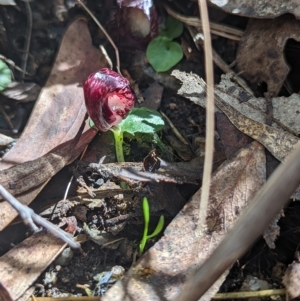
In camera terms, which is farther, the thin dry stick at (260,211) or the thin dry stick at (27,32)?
the thin dry stick at (27,32)

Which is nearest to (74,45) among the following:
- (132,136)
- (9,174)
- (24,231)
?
(132,136)

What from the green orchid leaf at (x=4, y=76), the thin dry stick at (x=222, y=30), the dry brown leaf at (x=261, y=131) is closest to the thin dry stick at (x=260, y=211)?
the dry brown leaf at (x=261, y=131)

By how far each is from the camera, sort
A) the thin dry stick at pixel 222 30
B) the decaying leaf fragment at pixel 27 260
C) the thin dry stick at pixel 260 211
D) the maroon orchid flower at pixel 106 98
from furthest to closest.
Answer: the thin dry stick at pixel 222 30 < the maroon orchid flower at pixel 106 98 < the decaying leaf fragment at pixel 27 260 < the thin dry stick at pixel 260 211

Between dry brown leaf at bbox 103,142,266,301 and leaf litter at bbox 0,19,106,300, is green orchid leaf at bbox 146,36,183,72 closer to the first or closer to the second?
leaf litter at bbox 0,19,106,300

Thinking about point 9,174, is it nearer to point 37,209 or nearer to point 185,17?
point 37,209

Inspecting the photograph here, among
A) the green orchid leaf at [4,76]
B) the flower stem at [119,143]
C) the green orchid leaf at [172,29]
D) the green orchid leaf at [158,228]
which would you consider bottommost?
the green orchid leaf at [158,228]

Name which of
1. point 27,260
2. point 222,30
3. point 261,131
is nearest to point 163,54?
point 222,30

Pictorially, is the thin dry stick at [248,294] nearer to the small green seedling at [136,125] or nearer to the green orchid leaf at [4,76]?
the small green seedling at [136,125]
